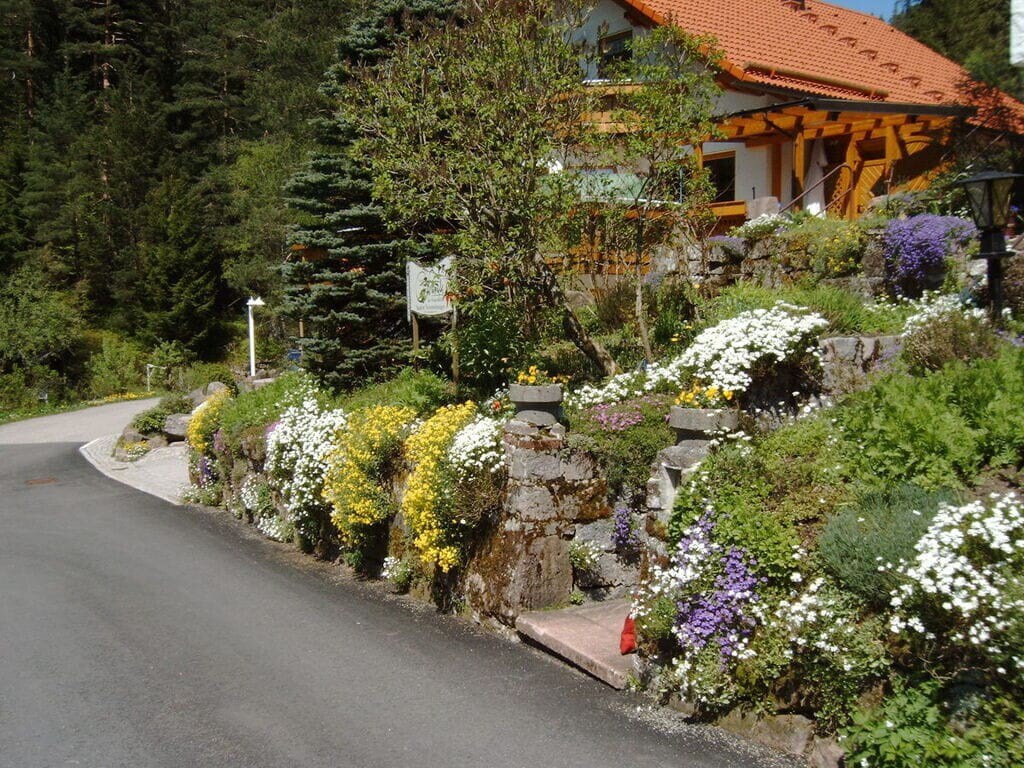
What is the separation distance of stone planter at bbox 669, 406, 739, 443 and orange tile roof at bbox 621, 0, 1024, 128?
8.95 metres

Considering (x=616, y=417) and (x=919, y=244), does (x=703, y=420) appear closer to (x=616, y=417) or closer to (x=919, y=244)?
(x=616, y=417)

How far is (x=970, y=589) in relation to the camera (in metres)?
3.94

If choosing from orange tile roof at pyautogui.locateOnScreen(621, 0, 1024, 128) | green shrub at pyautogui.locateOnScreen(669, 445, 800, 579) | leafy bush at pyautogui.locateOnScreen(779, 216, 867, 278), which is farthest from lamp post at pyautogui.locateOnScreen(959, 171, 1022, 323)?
orange tile roof at pyautogui.locateOnScreen(621, 0, 1024, 128)

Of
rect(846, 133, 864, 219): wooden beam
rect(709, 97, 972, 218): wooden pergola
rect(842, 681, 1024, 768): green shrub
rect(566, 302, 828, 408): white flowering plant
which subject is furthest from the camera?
rect(846, 133, 864, 219): wooden beam

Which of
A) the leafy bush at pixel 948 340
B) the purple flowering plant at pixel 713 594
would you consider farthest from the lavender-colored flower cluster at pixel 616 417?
the leafy bush at pixel 948 340

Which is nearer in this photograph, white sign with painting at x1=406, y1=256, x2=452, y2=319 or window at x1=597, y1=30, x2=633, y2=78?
window at x1=597, y1=30, x2=633, y2=78

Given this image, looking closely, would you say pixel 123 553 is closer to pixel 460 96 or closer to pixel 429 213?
pixel 429 213

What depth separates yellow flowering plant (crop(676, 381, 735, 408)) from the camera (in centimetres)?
612

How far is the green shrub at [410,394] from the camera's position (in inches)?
395

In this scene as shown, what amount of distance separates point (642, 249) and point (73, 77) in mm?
41266

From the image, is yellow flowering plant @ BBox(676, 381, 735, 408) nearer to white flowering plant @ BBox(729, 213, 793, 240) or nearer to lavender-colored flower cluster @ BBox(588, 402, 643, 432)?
lavender-colored flower cluster @ BBox(588, 402, 643, 432)

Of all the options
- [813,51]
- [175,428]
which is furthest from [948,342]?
Answer: [175,428]

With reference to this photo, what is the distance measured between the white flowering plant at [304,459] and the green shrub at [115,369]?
24355 mm

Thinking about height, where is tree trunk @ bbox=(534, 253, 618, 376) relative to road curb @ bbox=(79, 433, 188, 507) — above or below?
above
